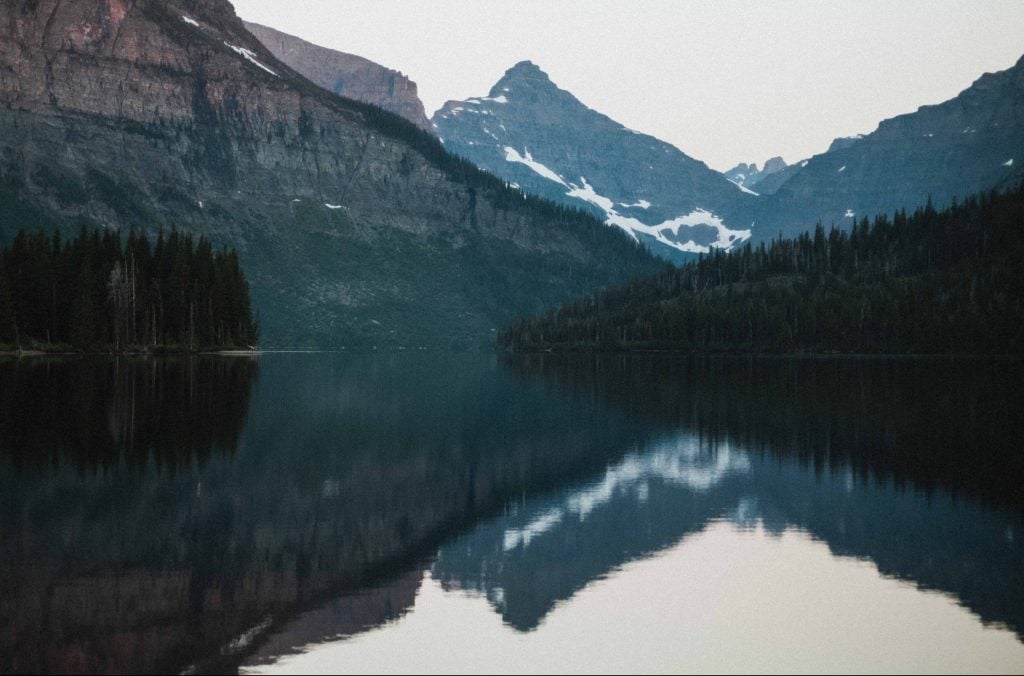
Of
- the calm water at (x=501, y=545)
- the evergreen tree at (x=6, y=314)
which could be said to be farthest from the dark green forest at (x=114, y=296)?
the calm water at (x=501, y=545)

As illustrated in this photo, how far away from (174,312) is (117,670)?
148 metres

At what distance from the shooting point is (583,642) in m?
20.4

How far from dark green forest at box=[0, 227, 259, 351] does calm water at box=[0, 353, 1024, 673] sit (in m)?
92.9

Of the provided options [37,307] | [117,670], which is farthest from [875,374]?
[117,670]

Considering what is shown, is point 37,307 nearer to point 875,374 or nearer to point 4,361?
point 4,361

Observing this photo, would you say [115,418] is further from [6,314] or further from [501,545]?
[6,314]

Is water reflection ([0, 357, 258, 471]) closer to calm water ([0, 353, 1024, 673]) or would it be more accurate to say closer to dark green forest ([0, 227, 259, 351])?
calm water ([0, 353, 1024, 673])

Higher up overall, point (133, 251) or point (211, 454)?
point (133, 251)

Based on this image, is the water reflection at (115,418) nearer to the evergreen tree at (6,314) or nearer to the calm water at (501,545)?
the calm water at (501,545)

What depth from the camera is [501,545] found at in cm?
2859

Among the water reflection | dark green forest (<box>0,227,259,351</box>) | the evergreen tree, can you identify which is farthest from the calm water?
dark green forest (<box>0,227,259,351</box>)

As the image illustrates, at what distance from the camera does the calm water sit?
65.2 feet

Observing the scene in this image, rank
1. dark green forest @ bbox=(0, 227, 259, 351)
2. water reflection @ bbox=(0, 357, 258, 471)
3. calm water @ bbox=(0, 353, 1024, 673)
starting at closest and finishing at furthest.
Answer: calm water @ bbox=(0, 353, 1024, 673) < water reflection @ bbox=(0, 357, 258, 471) < dark green forest @ bbox=(0, 227, 259, 351)

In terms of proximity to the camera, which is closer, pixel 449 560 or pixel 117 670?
pixel 117 670
